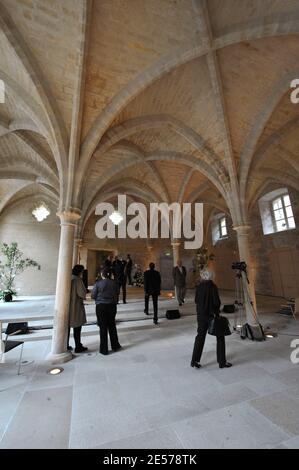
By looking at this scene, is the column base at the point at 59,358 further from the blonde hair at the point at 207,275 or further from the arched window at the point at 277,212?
the arched window at the point at 277,212

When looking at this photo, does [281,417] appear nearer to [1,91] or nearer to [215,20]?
[215,20]

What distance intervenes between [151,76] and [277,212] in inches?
406

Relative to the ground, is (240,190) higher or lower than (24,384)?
higher

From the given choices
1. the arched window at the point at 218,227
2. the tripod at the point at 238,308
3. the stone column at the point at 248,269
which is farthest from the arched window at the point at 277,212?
the stone column at the point at 248,269

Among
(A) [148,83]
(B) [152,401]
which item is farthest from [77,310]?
(A) [148,83]

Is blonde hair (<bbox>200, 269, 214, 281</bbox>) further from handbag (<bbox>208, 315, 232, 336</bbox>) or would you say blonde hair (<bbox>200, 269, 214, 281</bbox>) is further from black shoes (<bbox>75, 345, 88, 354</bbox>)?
black shoes (<bbox>75, 345, 88, 354</bbox>)

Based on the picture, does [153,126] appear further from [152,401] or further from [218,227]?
[218,227]

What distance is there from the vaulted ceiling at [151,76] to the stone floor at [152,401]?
125 inches

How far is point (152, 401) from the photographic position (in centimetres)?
227

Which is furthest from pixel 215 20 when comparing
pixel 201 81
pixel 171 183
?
pixel 171 183

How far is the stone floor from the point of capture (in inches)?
68.2

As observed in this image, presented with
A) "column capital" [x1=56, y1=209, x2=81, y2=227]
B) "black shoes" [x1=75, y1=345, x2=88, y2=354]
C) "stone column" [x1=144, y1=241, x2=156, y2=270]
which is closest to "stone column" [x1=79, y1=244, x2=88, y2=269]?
"stone column" [x1=144, y1=241, x2=156, y2=270]

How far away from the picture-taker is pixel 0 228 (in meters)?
11.4

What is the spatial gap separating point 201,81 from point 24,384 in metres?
7.07
